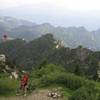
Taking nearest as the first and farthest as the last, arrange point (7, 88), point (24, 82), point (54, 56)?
point (24, 82)
point (7, 88)
point (54, 56)

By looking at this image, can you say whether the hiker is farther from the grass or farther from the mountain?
the mountain

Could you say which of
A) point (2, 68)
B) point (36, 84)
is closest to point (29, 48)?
point (2, 68)

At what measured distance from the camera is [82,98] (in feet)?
61.0

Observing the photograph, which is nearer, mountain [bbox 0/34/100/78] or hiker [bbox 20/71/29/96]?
hiker [bbox 20/71/29/96]

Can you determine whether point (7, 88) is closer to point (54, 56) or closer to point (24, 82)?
point (24, 82)

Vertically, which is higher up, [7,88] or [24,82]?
[24,82]

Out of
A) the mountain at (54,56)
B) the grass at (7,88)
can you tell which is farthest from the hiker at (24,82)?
the mountain at (54,56)

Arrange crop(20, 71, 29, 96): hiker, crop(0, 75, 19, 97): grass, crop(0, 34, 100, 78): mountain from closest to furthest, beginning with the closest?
crop(20, 71, 29, 96): hiker, crop(0, 75, 19, 97): grass, crop(0, 34, 100, 78): mountain

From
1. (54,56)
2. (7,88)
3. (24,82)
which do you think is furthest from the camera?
(54,56)

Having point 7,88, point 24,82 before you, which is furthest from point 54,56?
point 24,82

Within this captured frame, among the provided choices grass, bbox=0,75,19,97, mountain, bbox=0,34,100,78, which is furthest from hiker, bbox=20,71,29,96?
mountain, bbox=0,34,100,78

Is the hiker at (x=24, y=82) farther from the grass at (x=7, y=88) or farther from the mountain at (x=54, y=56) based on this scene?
the mountain at (x=54, y=56)

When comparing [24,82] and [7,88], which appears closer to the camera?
[24,82]

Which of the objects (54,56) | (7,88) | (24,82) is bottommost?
(54,56)
